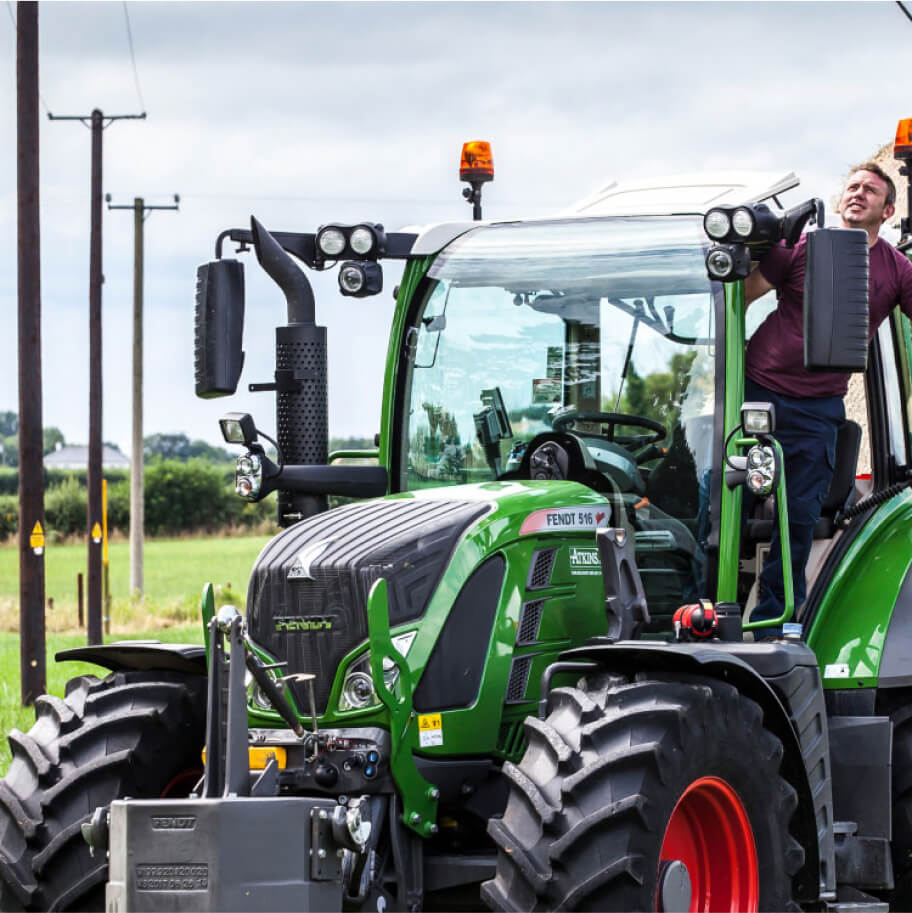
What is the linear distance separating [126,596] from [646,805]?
35.7 meters

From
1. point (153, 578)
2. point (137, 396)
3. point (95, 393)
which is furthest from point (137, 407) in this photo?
point (153, 578)

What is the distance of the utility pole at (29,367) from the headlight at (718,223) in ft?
37.2

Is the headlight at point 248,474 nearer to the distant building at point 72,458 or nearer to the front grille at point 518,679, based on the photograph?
the front grille at point 518,679

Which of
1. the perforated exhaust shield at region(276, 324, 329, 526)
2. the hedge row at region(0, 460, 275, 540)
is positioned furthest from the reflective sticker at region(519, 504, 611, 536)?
the hedge row at region(0, 460, 275, 540)

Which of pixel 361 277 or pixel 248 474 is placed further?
pixel 361 277

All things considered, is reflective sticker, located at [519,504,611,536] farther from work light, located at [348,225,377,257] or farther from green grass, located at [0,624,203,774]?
green grass, located at [0,624,203,774]

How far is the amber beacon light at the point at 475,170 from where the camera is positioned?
8383 millimetres

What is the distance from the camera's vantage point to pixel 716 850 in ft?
18.7

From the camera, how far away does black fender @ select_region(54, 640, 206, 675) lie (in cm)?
647

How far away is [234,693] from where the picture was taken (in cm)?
518

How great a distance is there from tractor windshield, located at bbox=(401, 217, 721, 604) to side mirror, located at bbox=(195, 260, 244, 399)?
0.93 m

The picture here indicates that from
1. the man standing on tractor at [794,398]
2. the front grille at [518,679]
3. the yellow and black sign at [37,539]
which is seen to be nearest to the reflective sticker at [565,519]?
the front grille at [518,679]

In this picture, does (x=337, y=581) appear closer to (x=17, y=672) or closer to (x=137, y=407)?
(x=17, y=672)

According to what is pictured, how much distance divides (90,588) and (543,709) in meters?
20.6
